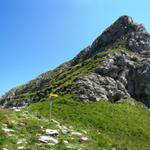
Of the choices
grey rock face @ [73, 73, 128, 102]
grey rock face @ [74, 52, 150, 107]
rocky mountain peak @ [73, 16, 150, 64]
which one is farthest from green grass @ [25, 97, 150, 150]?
rocky mountain peak @ [73, 16, 150, 64]

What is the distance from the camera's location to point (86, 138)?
33.7m

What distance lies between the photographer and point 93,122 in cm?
5172

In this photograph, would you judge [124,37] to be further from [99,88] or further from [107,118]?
[107,118]

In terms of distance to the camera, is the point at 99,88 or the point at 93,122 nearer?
the point at 93,122

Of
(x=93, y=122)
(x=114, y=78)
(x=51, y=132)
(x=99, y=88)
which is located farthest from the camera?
(x=114, y=78)

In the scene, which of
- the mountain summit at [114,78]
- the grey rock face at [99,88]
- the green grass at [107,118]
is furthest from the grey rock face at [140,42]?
the green grass at [107,118]

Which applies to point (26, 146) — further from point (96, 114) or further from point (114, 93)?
point (114, 93)

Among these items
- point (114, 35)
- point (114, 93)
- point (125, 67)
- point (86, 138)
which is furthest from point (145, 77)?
point (86, 138)

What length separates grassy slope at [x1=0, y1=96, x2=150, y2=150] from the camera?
3145 centimetres

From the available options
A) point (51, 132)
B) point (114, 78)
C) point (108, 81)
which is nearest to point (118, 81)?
point (114, 78)

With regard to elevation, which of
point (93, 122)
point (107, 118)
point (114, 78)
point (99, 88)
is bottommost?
point (93, 122)

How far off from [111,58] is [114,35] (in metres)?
31.1

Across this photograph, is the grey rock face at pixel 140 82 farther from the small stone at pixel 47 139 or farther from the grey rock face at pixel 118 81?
the small stone at pixel 47 139

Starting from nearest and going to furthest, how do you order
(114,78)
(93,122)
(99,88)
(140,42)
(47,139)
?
(47,139)
(93,122)
(99,88)
(114,78)
(140,42)
